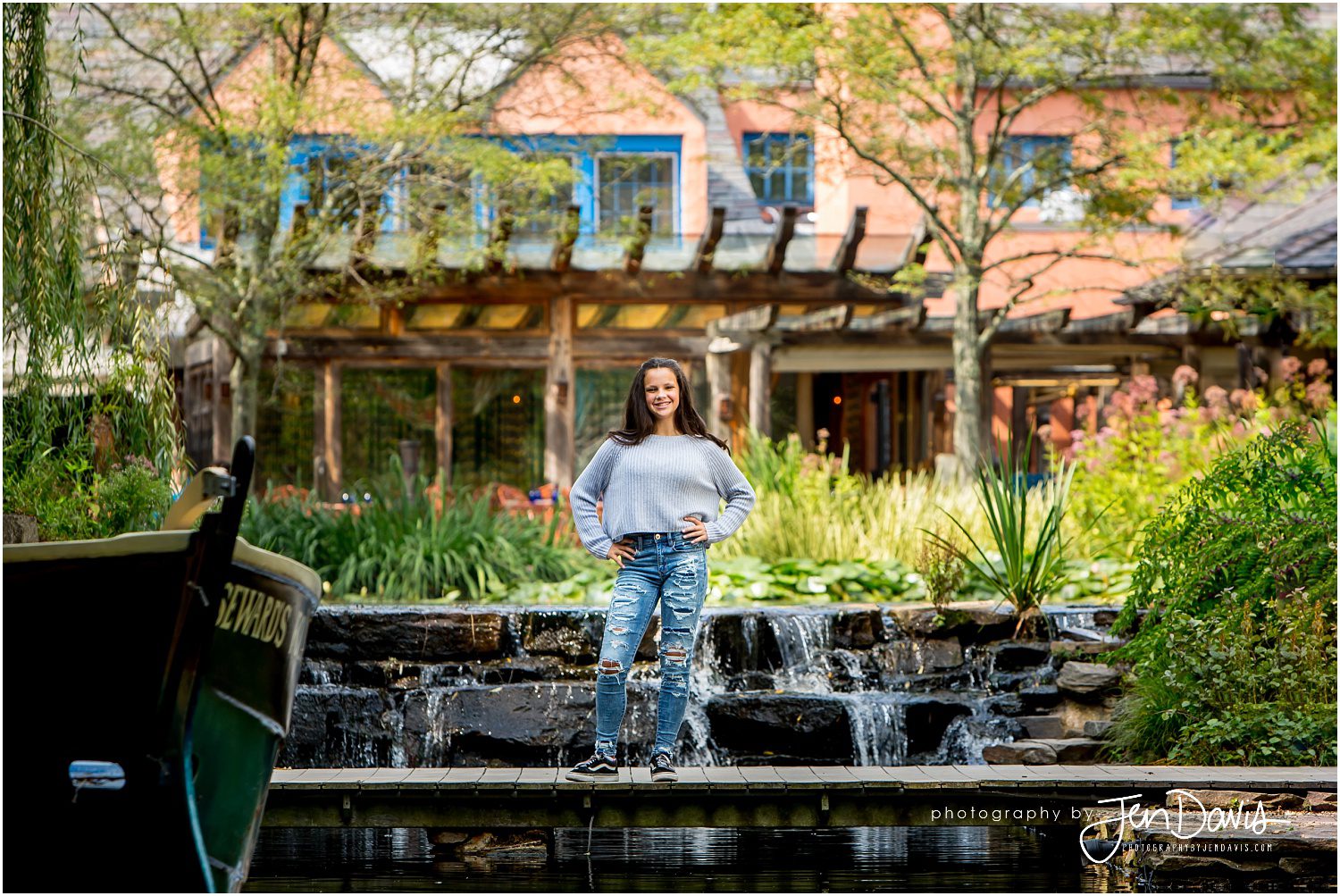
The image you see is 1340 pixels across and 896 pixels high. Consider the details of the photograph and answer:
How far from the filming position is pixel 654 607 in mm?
5812

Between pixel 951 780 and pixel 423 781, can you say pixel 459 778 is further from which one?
pixel 951 780

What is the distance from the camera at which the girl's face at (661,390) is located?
19.4 feet

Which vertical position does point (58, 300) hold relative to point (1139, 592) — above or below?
above

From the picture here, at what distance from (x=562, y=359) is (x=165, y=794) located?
13.7 m

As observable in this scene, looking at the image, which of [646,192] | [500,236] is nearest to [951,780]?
[500,236]

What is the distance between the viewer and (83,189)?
22.7 feet

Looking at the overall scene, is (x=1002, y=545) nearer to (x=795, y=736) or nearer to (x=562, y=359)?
(x=795, y=736)

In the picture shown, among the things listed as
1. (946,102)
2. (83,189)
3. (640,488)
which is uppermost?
(946,102)

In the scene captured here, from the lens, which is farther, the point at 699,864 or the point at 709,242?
the point at 709,242

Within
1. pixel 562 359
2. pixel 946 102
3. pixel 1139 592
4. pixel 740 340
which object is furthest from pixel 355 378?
pixel 1139 592

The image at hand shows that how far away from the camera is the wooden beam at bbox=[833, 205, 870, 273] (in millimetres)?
15625

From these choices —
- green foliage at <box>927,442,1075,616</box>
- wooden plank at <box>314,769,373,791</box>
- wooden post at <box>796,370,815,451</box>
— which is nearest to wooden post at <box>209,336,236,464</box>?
wooden post at <box>796,370,815,451</box>

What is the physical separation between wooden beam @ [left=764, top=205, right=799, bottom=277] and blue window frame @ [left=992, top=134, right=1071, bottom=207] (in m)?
1.96

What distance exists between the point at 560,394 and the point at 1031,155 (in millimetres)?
6741
